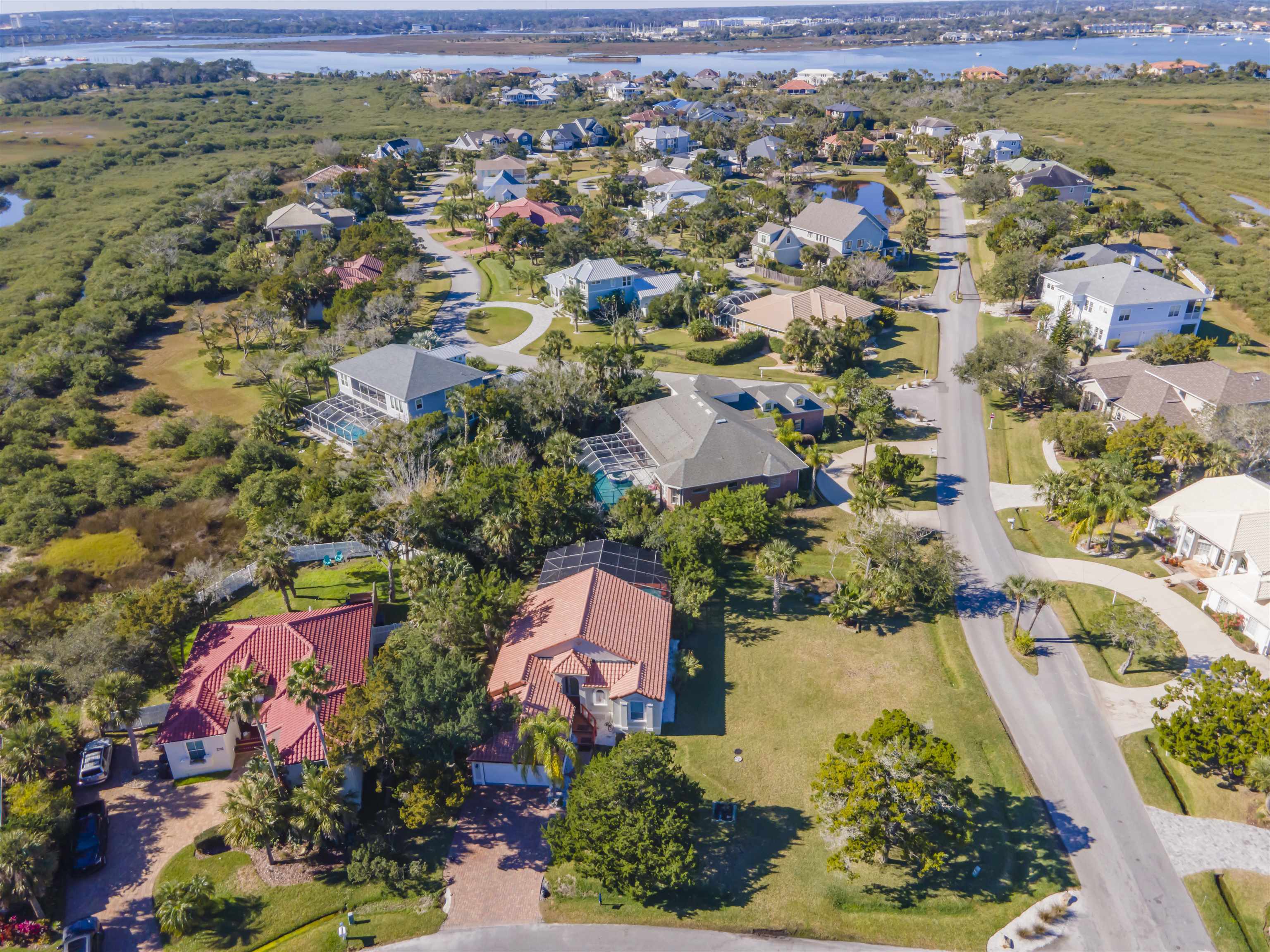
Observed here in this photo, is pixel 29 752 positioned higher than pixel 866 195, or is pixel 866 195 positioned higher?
pixel 866 195

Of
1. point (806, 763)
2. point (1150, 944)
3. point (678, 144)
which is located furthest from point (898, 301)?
point (678, 144)

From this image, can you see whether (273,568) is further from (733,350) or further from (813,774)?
(733,350)

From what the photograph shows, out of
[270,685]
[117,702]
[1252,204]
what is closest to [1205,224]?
[1252,204]

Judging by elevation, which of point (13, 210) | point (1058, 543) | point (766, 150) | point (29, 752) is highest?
point (766, 150)

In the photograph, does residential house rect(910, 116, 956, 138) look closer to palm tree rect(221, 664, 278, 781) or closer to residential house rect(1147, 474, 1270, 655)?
residential house rect(1147, 474, 1270, 655)

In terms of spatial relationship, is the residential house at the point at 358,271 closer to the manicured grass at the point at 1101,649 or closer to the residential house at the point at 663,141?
the manicured grass at the point at 1101,649

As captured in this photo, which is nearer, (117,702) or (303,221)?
(117,702)

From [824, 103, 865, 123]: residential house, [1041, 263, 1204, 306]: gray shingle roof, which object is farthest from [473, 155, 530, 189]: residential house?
[1041, 263, 1204, 306]: gray shingle roof
